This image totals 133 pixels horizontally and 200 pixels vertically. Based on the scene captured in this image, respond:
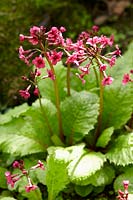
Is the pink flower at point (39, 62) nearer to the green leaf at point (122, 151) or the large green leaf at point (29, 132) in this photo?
the large green leaf at point (29, 132)

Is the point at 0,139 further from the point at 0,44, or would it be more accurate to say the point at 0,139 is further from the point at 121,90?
the point at 0,44

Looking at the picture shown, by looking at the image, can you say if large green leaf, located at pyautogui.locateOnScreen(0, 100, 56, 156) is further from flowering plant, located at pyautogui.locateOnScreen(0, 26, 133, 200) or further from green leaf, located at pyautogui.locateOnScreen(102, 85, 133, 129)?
green leaf, located at pyautogui.locateOnScreen(102, 85, 133, 129)

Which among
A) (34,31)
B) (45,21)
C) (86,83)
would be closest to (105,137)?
(86,83)

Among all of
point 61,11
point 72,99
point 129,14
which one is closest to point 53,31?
point 72,99

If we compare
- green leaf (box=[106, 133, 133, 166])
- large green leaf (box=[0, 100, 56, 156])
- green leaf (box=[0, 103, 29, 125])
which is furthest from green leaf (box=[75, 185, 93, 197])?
green leaf (box=[0, 103, 29, 125])

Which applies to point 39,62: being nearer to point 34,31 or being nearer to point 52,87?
point 34,31

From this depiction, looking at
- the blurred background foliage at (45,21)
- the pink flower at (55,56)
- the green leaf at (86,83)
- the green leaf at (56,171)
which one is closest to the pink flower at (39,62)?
the pink flower at (55,56)
